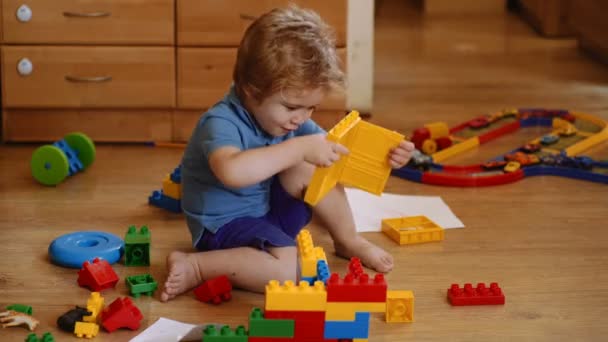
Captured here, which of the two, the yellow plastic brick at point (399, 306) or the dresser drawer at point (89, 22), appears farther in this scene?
the dresser drawer at point (89, 22)

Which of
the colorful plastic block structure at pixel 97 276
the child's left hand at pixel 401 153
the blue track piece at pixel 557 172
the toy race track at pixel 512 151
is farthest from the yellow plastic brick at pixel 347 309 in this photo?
→ the blue track piece at pixel 557 172

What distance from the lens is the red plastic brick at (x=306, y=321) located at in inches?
50.3

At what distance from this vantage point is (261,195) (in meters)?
1.62

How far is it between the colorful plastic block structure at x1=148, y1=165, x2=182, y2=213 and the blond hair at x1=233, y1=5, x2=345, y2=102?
1.61 feet

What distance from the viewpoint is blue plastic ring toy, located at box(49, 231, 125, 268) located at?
5.33 feet

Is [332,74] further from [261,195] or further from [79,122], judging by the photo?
[79,122]

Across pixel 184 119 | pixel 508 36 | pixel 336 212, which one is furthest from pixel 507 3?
pixel 336 212

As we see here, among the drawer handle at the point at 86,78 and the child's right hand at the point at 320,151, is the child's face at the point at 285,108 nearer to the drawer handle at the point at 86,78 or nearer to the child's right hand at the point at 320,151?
the child's right hand at the point at 320,151

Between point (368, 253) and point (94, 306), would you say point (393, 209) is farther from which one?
point (94, 306)

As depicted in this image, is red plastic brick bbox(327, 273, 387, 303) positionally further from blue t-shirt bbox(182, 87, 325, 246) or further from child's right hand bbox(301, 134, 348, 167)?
blue t-shirt bbox(182, 87, 325, 246)

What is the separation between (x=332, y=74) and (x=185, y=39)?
3.21 feet

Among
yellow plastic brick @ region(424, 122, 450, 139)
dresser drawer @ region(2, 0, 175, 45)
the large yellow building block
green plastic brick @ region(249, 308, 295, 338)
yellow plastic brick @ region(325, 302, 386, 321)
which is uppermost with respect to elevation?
dresser drawer @ region(2, 0, 175, 45)

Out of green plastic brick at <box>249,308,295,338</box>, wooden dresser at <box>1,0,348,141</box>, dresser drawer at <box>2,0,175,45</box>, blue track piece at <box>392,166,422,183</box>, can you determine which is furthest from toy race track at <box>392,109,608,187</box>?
green plastic brick at <box>249,308,295,338</box>

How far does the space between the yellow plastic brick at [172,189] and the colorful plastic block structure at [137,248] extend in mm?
295
